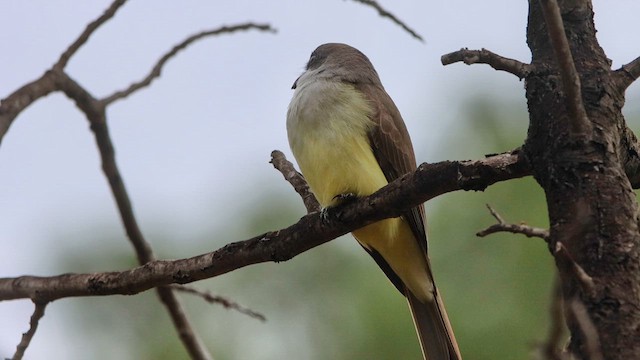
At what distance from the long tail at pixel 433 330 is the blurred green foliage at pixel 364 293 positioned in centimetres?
165

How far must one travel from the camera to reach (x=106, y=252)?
9820 millimetres

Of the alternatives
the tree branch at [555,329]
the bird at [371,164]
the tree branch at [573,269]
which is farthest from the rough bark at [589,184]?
the bird at [371,164]

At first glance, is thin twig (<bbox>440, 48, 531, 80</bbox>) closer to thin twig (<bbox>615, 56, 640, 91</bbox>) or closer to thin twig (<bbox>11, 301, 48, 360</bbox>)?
thin twig (<bbox>615, 56, 640, 91</bbox>)

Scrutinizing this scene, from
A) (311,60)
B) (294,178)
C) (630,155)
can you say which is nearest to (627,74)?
(630,155)

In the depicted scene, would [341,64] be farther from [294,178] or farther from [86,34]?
[86,34]

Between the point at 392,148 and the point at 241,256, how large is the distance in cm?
164

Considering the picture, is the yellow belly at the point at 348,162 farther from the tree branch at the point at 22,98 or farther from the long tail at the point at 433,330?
the tree branch at the point at 22,98

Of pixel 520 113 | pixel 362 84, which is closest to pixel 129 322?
pixel 520 113

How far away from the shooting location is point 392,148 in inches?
205

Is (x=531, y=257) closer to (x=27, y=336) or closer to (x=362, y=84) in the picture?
(x=362, y=84)

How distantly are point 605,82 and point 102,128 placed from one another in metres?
2.55

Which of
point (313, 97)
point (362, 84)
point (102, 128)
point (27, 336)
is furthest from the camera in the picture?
point (362, 84)

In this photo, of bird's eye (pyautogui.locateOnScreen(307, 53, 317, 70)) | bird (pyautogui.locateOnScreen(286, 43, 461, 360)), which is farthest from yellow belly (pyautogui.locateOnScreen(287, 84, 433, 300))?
bird's eye (pyautogui.locateOnScreen(307, 53, 317, 70))

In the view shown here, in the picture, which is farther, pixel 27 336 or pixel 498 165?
pixel 27 336
